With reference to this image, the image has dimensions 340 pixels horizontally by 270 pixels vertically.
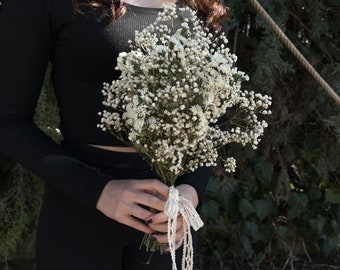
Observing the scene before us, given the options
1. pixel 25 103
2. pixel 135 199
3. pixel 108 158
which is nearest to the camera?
pixel 135 199

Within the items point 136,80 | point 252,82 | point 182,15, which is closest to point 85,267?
point 136,80

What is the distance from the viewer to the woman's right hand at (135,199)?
Result: 142cm

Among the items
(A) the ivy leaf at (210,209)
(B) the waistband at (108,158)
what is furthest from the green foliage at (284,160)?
(B) the waistband at (108,158)

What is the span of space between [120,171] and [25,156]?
0.25 meters

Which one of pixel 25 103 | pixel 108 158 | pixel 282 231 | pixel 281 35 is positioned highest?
pixel 281 35

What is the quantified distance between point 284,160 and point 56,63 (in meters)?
2.31

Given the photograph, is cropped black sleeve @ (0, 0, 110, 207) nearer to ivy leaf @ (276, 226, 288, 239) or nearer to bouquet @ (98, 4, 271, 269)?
bouquet @ (98, 4, 271, 269)

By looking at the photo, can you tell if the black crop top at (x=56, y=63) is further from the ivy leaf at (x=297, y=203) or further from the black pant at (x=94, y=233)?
the ivy leaf at (x=297, y=203)

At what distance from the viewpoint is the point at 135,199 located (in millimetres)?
1433

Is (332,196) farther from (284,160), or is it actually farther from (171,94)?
(171,94)

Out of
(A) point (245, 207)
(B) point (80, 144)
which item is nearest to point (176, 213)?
(B) point (80, 144)

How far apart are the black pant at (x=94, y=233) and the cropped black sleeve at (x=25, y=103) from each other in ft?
0.37

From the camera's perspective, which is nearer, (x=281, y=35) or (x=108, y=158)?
(x=108, y=158)

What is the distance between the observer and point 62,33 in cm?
154
